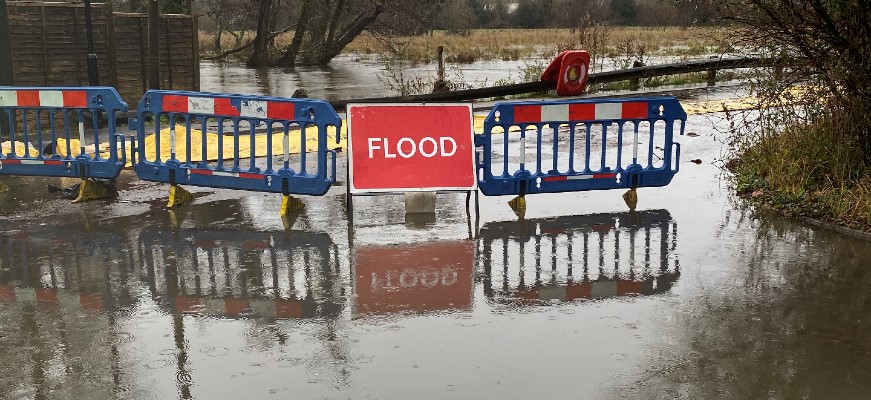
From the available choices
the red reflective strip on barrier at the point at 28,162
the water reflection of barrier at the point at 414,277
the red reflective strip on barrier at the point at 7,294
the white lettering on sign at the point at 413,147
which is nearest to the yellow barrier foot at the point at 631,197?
the white lettering on sign at the point at 413,147

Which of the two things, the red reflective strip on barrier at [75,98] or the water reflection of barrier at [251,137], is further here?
the red reflective strip on barrier at [75,98]

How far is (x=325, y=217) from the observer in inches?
396

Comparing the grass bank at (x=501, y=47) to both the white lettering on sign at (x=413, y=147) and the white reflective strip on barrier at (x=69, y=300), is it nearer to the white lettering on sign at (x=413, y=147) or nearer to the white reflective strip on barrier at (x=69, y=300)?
the white lettering on sign at (x=413, y=147)

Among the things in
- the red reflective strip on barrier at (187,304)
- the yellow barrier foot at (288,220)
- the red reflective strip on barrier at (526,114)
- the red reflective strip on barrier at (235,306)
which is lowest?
the red reflective strip on barrier at (235,306)

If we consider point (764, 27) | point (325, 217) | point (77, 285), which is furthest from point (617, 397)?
point (764, 27)

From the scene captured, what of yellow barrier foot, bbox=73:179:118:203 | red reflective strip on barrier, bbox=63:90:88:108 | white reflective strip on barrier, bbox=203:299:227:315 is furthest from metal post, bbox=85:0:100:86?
white reflective strip on barrier, bbox=203:299:227:315

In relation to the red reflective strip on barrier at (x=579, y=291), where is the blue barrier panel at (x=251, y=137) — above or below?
above

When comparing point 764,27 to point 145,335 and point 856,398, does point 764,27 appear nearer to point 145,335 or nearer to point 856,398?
point 856,398

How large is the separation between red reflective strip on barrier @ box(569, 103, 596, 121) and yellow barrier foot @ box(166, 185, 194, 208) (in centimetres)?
407

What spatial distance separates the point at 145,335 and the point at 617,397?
300cm

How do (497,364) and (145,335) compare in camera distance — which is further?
(145,335)

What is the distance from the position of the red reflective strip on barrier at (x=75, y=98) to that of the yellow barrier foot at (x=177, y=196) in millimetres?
1331

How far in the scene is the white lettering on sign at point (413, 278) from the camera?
25.1 ft

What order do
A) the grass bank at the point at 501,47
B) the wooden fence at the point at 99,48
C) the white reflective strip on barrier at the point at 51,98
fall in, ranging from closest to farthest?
the white reflective strip on barrier at the point at 51,98 < the wooden fence at the point at 99,48 < the grass bank at the point at 501,47
